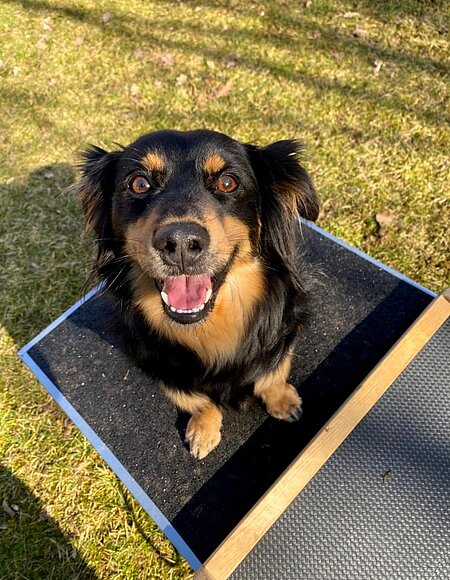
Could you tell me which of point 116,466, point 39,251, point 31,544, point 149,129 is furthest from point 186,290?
point 149,129

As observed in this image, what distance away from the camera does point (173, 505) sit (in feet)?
8.02

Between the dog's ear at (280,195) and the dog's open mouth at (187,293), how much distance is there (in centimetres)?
37

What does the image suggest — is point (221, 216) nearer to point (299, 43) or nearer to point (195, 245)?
point (195, 245)

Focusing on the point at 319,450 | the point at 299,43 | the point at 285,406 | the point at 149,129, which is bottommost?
the point at 285,406

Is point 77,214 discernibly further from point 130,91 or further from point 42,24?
point 42,24

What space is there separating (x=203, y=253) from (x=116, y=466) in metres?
1.51

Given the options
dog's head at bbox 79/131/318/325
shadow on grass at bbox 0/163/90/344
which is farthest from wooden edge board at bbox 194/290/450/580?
shadow on grass at bbox 0/163/90/344

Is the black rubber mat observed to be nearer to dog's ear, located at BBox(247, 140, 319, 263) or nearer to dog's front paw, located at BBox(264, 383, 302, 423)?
dog's front paw, located at BBox(264, 383, 302, 423)

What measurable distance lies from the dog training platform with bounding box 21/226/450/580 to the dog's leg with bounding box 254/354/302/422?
0.07 metres

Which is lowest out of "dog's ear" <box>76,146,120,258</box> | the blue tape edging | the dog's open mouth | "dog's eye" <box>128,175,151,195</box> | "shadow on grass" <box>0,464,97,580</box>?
"shadow on grass" <box>0,464,97,580</box>

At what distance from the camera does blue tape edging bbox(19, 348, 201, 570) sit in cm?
232

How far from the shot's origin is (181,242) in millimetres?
1673

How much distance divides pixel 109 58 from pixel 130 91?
59 centimetres

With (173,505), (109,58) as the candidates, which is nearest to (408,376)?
(173,505)
